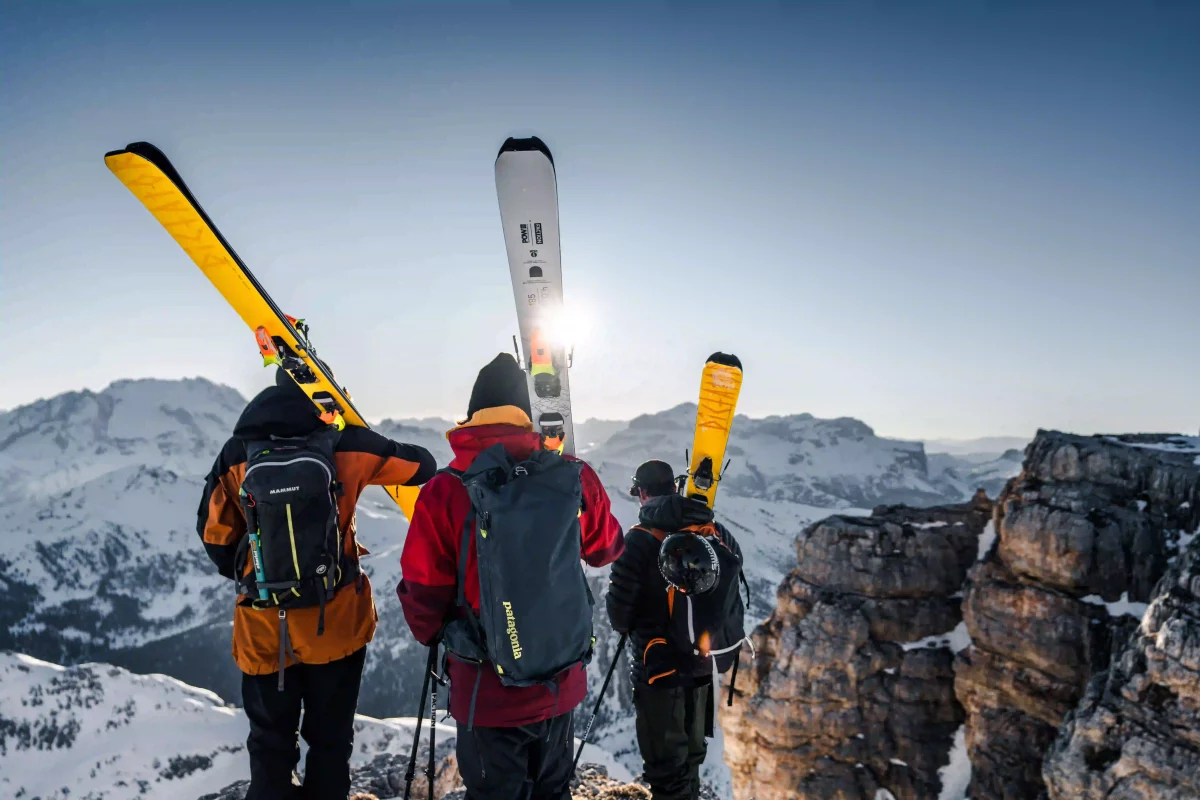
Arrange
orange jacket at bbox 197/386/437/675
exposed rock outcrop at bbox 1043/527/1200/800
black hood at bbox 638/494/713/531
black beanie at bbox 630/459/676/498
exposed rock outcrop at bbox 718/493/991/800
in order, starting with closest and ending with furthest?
orange jacket at bbox 197/386/437/675
black hood at bbox 638/494/713/531
black beanie at bbox 630/459/676/498
exposed rock outcrop at bbox 1043/527/1200/800
exposed rock outcrop at bbox 718/493/991/800

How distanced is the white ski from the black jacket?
7.11 feet

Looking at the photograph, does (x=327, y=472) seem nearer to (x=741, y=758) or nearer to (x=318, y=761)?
(x=318, y=761)

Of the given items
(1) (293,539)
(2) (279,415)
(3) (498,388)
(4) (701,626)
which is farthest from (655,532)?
(2) (279,415)

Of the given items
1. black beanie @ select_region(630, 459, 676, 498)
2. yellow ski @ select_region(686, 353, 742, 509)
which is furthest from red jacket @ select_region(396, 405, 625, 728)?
yellow ski @ select_region(686, 353, 742, 509)

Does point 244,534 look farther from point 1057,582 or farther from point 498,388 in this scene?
point 1057,582

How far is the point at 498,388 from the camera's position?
446cm

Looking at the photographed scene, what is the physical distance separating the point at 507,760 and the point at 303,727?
73.9 inches

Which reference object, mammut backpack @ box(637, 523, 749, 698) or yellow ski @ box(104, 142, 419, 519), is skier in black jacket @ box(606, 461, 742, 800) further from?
yellow ski @ box(104, 142, 419, 519)

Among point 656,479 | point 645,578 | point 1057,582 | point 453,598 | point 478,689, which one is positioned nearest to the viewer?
point 478,689

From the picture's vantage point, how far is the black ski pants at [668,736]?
19.6ft

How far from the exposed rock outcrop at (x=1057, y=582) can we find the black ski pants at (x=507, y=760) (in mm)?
25993

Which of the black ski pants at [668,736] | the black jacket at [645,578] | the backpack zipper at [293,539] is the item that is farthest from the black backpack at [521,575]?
the black ski pants at [668,736]

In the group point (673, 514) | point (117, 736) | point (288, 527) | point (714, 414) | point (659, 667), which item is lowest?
point (117, 736)

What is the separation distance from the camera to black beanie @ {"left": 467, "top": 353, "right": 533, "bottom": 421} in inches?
175
